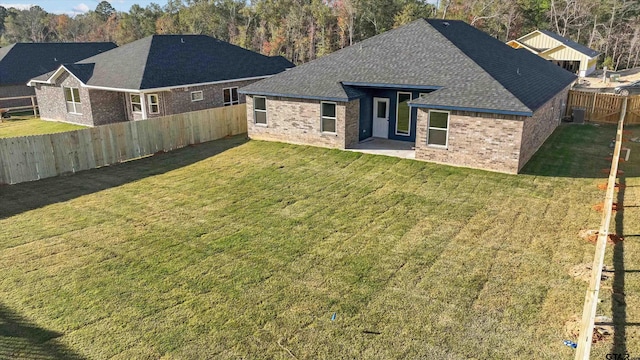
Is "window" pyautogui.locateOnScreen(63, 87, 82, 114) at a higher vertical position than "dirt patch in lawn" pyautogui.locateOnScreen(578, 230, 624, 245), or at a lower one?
higher

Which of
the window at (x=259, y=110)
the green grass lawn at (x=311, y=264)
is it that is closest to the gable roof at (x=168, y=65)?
the window at (x=259, y=110)

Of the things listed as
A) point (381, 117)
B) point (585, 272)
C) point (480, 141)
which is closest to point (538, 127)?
point (480, 141)

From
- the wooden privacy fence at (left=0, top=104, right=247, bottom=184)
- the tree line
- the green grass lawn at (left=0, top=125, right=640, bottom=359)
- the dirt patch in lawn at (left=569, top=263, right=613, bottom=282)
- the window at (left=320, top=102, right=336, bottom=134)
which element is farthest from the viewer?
the tree line

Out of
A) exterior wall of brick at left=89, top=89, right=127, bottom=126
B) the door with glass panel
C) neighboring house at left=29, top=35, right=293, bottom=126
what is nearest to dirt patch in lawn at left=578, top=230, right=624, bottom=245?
the door with glass panel

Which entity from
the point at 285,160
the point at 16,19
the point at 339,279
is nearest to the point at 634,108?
the point at 285,160

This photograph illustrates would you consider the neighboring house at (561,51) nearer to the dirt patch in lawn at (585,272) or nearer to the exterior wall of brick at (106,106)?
the exterior wall of brick at (106,106)

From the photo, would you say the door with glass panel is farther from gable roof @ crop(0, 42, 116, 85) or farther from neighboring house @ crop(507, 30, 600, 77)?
neighboring house @ crop(507, 30, 600, 77)
